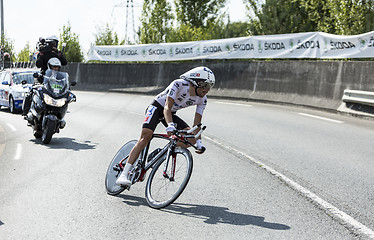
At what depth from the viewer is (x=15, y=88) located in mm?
17578

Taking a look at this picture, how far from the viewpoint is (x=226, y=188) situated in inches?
263

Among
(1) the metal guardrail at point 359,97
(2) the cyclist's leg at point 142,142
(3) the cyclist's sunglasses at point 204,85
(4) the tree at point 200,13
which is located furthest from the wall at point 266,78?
(4) the tree at point 200,13

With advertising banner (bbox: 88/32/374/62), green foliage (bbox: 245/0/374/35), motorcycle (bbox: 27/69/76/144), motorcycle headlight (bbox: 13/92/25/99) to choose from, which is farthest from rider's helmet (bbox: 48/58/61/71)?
green foliage (bbox: 245/0/374/35)

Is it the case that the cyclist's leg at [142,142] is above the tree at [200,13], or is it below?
below

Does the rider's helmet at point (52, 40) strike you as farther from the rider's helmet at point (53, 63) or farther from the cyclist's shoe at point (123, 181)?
the cyclist's shoe at point (123, 181)

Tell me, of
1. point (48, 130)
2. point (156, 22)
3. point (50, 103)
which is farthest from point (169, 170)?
point (156, 22)

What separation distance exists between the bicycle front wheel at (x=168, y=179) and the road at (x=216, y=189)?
14cm

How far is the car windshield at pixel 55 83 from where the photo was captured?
10.5 meters

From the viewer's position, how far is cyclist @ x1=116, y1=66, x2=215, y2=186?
546 centimetres

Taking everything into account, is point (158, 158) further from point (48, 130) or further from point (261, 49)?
point (261, 49)

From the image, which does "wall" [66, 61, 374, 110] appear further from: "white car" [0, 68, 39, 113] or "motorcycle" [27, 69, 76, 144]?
"motorcycle" [27, 69, 76, 144]

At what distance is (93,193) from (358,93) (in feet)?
35.9

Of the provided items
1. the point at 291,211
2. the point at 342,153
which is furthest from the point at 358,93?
the point at 291,211

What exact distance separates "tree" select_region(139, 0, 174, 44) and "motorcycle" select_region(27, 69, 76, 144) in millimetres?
31668
